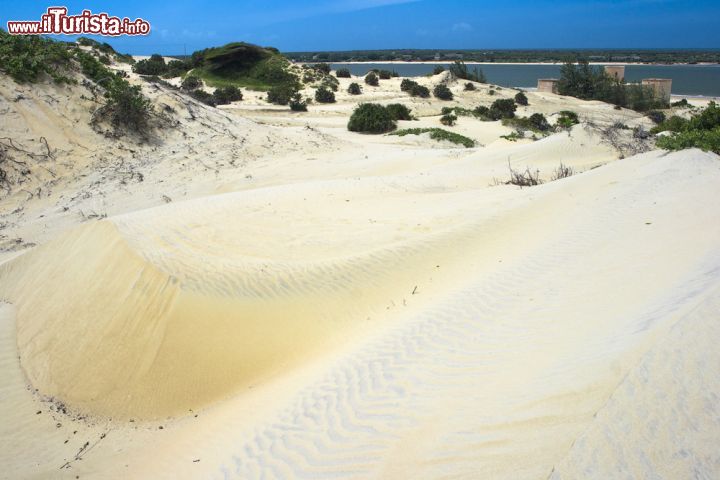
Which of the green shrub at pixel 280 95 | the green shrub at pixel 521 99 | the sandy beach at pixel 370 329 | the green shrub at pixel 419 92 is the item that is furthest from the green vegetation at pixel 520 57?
the sandy beach at pixel 370 329

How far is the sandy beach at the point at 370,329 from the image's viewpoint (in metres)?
3.11

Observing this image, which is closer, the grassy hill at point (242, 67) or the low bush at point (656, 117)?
the low bush at point (656, 117)

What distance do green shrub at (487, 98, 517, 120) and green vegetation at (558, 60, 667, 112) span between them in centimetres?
1173

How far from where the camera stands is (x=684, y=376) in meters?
3.09

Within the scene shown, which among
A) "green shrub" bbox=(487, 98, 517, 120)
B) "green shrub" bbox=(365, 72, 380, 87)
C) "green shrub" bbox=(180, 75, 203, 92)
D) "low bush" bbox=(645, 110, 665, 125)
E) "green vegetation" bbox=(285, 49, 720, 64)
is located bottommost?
"low bush" bbox=(645, 110, 665, 125)

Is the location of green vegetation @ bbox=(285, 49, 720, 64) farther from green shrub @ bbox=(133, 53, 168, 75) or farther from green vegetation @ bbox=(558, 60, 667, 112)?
green shrub @ bbox=(133, 53, 168, 75)

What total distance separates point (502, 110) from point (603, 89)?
45.4 ft

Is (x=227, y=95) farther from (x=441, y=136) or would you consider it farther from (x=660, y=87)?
(x=660, y=87)

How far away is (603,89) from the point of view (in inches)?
1454

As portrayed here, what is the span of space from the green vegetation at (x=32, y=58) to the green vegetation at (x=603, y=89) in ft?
112

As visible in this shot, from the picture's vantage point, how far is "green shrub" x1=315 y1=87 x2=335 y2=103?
29375mm

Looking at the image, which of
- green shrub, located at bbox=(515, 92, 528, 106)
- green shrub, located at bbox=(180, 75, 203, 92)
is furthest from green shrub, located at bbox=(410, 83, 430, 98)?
green shrub, located at bbox=(180, 75, 203, 92)

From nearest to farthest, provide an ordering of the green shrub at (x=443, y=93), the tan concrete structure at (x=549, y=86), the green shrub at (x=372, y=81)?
the green shrub at (x=443, y=93) < the green shrub at (x=372, y=81) < the tan concrete structure at (x=549, y=86)

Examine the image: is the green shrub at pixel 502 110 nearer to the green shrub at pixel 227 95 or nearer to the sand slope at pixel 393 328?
the green shrub at pixel 227 95
